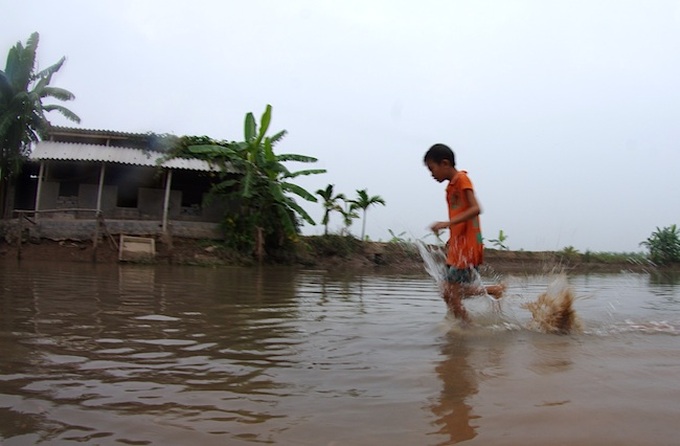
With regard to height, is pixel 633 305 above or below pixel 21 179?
below

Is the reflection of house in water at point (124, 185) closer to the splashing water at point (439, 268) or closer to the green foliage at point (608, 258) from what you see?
the splashing water at point (439, 268)

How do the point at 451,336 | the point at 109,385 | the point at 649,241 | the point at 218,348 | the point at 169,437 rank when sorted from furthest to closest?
the point at 649,241, the point at 451,336, the point at 218,348, the point at 109,385, the point at 169,437

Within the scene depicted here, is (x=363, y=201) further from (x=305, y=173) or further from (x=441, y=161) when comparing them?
(x=441, y=161)

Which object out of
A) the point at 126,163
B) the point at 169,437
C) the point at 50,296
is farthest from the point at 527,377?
the point at 126,163

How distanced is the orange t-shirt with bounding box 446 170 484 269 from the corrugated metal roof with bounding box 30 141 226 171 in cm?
1356

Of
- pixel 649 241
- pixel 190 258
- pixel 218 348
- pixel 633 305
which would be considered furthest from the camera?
pixel 649 241

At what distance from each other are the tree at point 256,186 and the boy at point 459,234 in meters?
12.0

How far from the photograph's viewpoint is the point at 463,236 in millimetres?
4133

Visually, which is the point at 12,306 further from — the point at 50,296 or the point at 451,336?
the point at 451,336

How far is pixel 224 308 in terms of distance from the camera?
501 centimetres

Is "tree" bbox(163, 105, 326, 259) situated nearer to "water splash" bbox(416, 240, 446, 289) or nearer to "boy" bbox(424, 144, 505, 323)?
"water splash" bbox(416, 240, 446, 289)

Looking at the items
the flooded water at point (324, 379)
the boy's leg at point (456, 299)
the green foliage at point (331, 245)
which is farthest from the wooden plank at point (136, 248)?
the boy's leg at point (456, 299)

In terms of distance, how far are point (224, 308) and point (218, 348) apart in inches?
77.1

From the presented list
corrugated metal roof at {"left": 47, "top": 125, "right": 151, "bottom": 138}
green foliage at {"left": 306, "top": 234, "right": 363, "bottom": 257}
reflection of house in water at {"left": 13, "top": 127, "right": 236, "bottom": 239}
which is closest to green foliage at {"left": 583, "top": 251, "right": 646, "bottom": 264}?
green foliage at {"left": 306, "top": 234, "right": 363, "bottom": 257}
